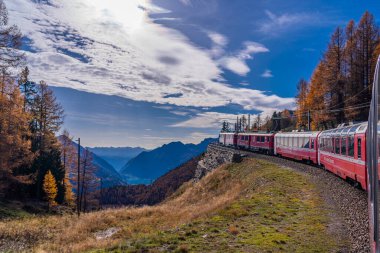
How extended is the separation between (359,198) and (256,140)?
34.8m

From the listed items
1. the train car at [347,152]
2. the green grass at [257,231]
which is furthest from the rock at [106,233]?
the train car at [347,152]

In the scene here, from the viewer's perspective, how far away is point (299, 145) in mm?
33188

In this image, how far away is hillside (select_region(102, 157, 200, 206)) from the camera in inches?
4885

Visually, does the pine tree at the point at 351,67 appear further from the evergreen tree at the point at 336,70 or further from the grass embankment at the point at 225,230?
the grass embankment at the point at 225,230

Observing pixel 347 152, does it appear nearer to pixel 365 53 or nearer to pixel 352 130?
pixel 352 130

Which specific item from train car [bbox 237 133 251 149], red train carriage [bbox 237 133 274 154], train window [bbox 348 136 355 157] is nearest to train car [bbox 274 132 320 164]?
red train carriage [bbox 237 133 274 154]

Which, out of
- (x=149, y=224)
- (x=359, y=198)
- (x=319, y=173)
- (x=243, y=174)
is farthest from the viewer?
(x=243, y=174)

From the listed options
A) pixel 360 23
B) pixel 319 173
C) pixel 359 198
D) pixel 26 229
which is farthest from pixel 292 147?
pixel 26 229

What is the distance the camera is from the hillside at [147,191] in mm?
124081

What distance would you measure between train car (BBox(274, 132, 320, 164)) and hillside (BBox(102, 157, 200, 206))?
254 feet

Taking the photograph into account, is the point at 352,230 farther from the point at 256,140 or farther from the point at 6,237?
the point at 256,140

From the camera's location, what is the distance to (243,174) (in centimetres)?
3120

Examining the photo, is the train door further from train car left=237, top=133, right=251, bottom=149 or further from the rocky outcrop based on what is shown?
train car left=237, top=133, right=251, bottom=149

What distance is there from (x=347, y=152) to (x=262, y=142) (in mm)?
29221
